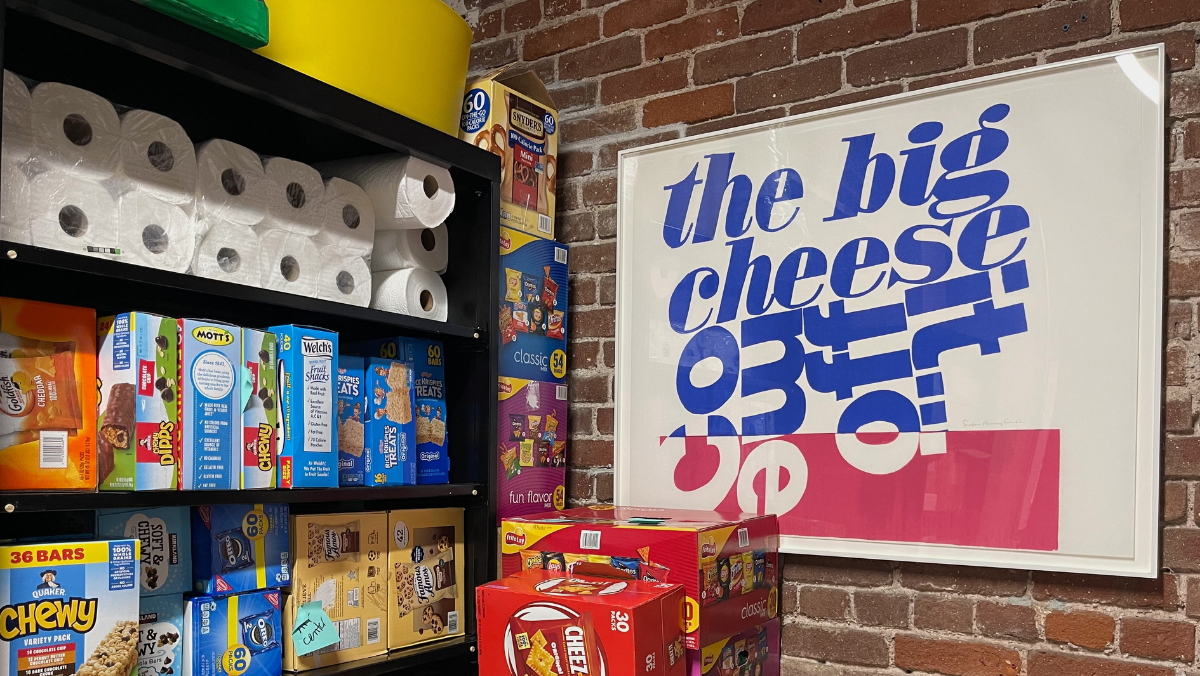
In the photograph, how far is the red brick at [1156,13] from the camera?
169cm

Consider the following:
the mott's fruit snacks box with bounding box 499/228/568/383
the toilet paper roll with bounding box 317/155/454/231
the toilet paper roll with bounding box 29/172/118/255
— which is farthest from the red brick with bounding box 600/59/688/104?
the toilet paper roll with bounding box 29/172/118/255

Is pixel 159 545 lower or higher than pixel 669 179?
lower

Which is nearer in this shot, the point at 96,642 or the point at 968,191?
the point at 96,642

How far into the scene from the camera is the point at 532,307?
7.27ft

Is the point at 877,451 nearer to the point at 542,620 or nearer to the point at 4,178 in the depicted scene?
the point at 542,620

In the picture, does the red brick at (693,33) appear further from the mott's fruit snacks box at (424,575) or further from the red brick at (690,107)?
the mott's fruit snacks box at (424,575)

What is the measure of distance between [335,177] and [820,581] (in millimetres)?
1308

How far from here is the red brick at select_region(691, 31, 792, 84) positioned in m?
2.13

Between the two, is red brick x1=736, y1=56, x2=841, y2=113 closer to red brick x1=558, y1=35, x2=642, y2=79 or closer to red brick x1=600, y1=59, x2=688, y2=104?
red brick x1=600, y1=59, x2=688, y2=104

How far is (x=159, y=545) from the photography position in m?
1.53

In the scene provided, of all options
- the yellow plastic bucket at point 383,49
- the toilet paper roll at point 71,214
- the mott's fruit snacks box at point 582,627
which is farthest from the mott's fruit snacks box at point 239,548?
the yellow plastic bucket at point 383,49

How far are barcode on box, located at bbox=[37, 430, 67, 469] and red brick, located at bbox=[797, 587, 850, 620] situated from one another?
142cm

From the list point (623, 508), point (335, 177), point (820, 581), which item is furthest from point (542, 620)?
point (335, 177)

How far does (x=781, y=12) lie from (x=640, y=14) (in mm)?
384
